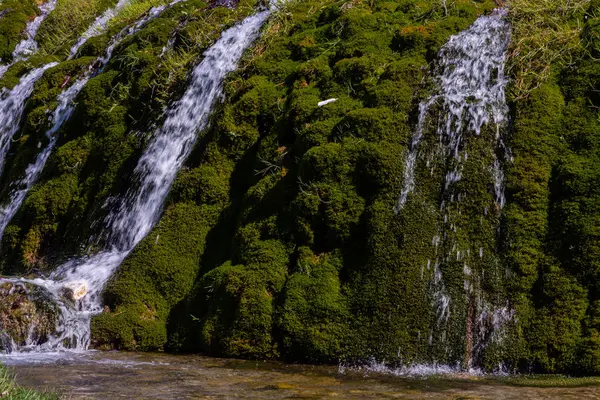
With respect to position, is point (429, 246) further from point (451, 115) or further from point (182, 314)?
point (182, 314)

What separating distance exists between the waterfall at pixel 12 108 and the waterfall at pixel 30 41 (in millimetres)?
3813

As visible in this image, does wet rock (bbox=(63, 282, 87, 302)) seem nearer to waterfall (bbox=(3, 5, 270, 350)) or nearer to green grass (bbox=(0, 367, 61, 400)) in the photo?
waterfall (bbox=(3, 5, 270, 350))

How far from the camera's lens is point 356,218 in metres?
7.71

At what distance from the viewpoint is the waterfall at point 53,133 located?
12.3m

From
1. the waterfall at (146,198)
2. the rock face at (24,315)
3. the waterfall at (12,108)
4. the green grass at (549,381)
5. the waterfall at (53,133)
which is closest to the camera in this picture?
the green grass at (549,381)

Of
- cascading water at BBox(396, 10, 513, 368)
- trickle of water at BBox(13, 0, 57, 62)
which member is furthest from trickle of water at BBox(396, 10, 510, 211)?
trickle of water at BBox(13, 0, 57, 62)

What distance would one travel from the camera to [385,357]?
22.3ft

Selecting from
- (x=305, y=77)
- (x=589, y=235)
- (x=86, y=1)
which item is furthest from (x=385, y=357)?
(x=86, y=1)

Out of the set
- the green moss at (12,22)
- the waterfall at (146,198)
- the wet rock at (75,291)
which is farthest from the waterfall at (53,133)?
the green moss at (12,22)

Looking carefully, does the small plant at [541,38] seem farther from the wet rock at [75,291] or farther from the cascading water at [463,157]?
the wet rock at [75,291]

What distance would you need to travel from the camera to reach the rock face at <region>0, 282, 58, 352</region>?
7.68m

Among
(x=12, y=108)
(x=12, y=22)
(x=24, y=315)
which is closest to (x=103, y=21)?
(x=12, y=22)

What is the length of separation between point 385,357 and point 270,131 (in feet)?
12.9

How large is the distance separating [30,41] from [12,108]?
6832 mm
